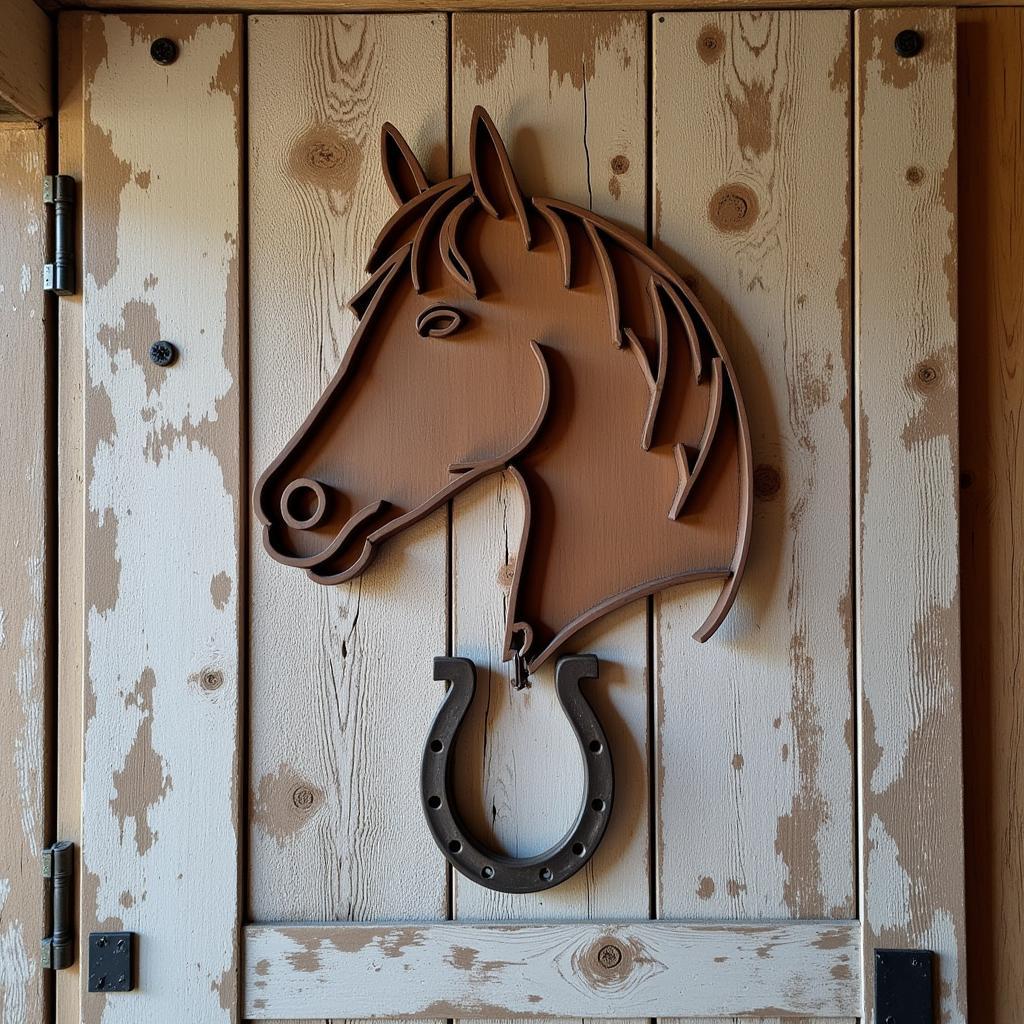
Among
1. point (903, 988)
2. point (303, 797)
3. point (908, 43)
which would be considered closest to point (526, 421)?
point (303, 797)

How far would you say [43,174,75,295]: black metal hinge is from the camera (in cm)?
87

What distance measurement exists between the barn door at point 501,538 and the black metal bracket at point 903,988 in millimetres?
19

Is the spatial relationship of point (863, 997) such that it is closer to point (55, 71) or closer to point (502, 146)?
point (502, 146)

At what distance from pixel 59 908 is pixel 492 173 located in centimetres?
87

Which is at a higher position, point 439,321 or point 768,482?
point 439,321

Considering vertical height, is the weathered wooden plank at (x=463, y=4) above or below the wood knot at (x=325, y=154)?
above

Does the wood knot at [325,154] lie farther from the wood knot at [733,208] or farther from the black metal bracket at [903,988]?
the black metal bracket at [903,988]

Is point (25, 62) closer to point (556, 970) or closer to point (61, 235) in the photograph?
point (61, 235)

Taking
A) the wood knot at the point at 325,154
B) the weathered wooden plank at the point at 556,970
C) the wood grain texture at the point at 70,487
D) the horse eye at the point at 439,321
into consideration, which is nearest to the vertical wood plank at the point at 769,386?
the weathered wooden plank at the point at 556,970

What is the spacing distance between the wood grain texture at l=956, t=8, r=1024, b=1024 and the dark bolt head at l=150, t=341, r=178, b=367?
83 cm

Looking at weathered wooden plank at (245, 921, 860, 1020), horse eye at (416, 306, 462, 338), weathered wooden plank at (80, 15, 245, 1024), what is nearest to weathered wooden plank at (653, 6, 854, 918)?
weathered wooden plank at (245, 921, 860, 1020)

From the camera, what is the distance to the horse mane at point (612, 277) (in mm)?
833

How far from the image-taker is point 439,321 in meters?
0.85

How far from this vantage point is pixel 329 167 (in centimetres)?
87
